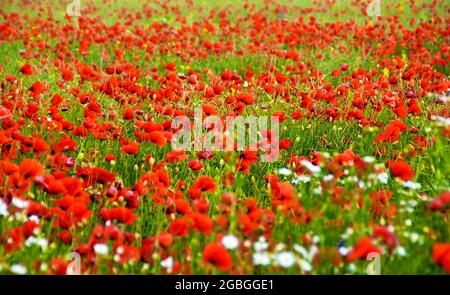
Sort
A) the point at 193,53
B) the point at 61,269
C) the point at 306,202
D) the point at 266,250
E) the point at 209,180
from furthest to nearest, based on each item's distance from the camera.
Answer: the point at 193,53 < the point at 209,180 < the point at 266,250 < the point at 306,202 < the point at 61,269

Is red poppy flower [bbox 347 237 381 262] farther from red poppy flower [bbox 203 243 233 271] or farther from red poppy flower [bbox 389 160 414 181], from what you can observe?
red poppy flower [bbox 389 160 414 181]

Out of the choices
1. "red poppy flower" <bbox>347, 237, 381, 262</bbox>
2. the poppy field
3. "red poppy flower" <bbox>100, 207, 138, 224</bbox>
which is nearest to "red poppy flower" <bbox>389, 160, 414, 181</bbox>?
the poppy field

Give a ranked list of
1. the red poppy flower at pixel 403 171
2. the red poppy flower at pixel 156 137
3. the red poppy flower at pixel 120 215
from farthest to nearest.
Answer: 1. the red poppy flower at pixel 156 137
2. the red poppy flower at pixel 403 171
3. the red poppy flower at pixel 120 215

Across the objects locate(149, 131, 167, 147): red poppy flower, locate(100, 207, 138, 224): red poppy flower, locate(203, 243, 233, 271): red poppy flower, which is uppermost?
locate(149, 131, 167, 147): red poppy flower

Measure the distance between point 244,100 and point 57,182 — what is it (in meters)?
1.79

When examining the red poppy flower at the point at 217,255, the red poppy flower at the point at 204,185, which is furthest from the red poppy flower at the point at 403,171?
the red poppy flower at the point at 217,255

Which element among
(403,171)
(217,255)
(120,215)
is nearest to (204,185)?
(120,215)

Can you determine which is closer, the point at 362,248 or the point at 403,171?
the point at 362,248

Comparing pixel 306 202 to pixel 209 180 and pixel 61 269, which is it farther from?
pixel 61 269

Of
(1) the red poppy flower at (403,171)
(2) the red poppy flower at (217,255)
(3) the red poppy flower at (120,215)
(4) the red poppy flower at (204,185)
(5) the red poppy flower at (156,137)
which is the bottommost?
(2) the red poppy flower at (217,255)

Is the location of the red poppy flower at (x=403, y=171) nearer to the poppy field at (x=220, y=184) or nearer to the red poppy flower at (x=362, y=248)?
the poppy field at (x=220, y=184)

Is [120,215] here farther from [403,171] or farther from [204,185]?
[403,171]
